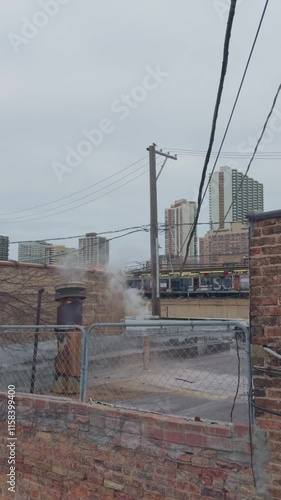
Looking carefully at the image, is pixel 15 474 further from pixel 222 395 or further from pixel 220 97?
pixel 220 97

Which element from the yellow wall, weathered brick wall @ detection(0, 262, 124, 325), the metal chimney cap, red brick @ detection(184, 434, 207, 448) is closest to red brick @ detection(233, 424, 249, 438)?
red brick @ detection(184, 434, 207, 448)

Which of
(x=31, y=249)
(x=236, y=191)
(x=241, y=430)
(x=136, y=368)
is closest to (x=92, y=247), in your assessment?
(x=31, y=249)

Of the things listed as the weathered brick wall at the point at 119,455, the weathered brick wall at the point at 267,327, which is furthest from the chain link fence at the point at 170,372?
the weathered brick wall at the point at 267,327

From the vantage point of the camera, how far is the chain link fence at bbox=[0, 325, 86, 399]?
21.5ft

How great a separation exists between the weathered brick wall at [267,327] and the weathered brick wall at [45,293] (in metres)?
7.57

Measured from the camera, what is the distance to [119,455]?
158 inches

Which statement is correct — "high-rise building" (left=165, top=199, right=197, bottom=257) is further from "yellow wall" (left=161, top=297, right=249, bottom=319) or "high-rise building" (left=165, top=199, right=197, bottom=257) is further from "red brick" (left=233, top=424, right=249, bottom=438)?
"red brick" (left=233, top=424, right=249, bottom=438)

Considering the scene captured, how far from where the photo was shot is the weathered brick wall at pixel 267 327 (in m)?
3.22

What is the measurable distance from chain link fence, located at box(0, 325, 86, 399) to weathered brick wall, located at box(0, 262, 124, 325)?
3.81 ft

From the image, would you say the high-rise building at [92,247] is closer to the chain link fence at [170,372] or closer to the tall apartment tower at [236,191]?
the chain link fence at [170,372]

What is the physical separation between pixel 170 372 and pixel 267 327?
641 centimetres

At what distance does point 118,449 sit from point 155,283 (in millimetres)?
14277

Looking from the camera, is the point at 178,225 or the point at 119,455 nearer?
the point at 119,455

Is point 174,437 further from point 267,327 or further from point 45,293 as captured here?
point 45,293
